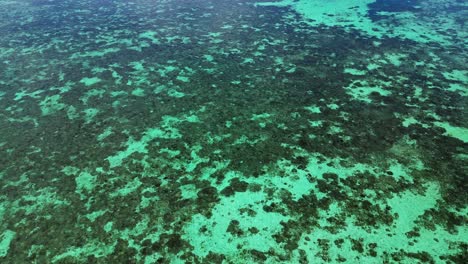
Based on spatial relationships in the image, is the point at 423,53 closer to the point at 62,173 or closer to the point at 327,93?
the point at 327,93

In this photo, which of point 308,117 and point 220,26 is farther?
point 220,26

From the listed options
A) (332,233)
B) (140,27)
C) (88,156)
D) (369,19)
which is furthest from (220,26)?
(332,233)

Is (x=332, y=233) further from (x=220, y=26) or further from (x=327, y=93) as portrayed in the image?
(x=220, y=26)

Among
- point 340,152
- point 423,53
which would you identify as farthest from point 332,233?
point 423,53

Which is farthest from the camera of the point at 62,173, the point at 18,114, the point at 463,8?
the point at 463,8

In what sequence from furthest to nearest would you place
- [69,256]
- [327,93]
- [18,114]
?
1. [327,93]
2. [18,114]
3. [69,256]

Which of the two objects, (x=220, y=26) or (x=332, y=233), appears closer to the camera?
(x=332, y=233)
